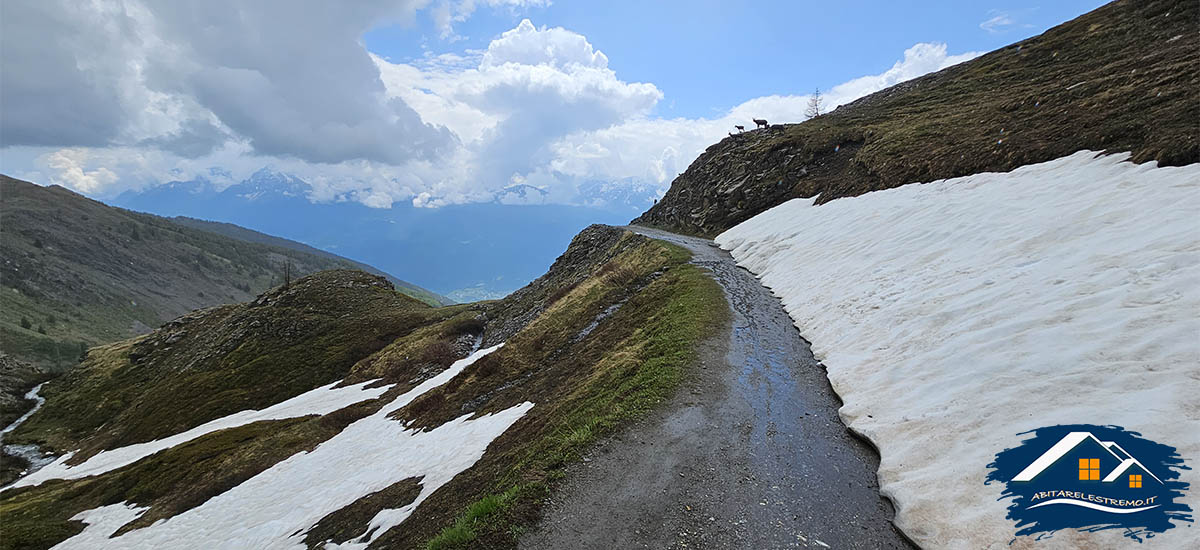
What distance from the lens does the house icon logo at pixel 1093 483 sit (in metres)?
6.07

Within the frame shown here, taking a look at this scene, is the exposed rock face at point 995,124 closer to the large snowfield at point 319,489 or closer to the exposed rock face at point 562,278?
the exposed rock face at point 562,278

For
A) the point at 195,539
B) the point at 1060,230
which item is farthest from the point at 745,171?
the point at 195,539

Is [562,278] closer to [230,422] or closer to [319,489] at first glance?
[319,489]

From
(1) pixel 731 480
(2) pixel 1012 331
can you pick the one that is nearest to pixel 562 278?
(2) pixel 1012 331

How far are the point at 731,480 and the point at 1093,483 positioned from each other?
216 inches

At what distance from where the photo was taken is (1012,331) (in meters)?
11.6

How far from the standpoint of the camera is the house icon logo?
607 centimetres

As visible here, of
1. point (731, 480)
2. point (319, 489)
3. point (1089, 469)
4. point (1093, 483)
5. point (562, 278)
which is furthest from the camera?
point (562, 278)

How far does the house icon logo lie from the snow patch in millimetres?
42492

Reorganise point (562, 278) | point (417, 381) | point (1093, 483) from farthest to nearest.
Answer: point (562, 278), point (417, 381), point (1093, 483)

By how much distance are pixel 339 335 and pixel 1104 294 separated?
72252 mm

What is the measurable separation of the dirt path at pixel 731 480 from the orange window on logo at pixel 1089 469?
109 inches

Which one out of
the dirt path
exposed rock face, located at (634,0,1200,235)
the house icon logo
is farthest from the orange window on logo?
exposed rock face, located at (634,0,1200,235)

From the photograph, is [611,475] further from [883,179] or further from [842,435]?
[883,179]
